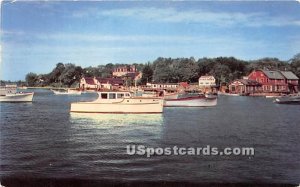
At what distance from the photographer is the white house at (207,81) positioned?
297 inches

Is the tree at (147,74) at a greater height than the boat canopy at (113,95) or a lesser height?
greater

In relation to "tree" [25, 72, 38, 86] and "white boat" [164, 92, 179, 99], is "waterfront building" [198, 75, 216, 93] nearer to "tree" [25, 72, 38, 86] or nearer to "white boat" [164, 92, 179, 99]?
"white boat" [164, 92, 179, 99]

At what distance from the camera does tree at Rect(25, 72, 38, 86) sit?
7094 mm

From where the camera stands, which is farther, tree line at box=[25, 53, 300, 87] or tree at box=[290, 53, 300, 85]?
tree line at box=[25, 53, 300, 87]

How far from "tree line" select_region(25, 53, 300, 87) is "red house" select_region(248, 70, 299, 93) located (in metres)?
0.11

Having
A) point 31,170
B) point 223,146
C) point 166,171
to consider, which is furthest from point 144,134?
point 31,170

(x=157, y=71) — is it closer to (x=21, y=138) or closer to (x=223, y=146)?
(x=223, y=146)

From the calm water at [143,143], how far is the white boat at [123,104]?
13.7 inches

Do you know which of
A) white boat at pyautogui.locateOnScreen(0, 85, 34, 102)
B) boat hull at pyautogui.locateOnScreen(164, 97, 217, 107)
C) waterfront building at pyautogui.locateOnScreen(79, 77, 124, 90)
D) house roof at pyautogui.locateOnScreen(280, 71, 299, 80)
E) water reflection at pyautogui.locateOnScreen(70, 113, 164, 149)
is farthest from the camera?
boat hull at pyautogui.locateOnScreen(164, 97, 217, 107)

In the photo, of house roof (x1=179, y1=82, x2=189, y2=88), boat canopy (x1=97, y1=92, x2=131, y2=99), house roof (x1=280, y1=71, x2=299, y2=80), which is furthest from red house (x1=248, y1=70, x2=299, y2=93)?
boat canopy (x1=97, y1=92, x2=131, y2=99)

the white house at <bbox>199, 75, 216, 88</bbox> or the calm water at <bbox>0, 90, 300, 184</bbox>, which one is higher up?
the white house at <bbox>199, 75, 216, 88</bbox>

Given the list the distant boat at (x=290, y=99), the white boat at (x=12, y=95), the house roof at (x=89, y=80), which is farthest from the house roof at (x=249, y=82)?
the white boat at (x=12, y=95)

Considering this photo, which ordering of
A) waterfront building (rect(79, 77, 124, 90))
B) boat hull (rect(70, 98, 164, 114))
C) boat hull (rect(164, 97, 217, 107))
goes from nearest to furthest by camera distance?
waterfront building (rect(79, 77, 124, 90))
boat hull (rect(70, 98, 164, 114))
boat hull (rect(164, 97, 217, 107))

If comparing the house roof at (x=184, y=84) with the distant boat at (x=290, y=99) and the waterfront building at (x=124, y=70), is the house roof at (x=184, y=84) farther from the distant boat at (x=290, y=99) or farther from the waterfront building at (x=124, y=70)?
the distant boat at (x=290, y=99)
